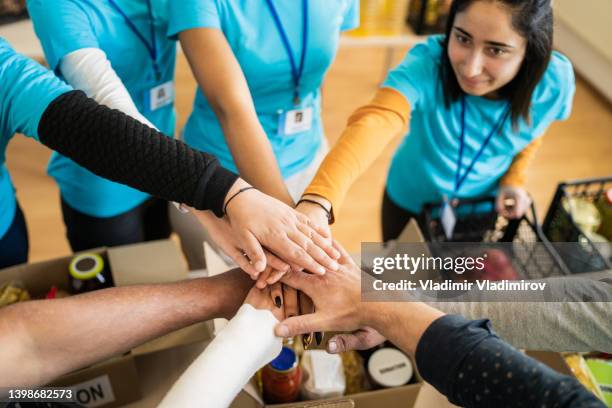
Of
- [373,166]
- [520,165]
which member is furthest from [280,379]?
[373,166]

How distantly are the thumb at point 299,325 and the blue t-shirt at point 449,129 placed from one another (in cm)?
66

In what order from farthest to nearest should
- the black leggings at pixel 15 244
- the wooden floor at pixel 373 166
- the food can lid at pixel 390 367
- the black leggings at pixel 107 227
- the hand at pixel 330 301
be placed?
1. the wooden floor at pixel 373 166
2. the black leggings at pixel 107 227
3. the black leggings at pixel 15 244
4. the food can lid at pixel 390 367
5. the hand at pixel 330 301

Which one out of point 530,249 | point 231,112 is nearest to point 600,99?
point 530,249

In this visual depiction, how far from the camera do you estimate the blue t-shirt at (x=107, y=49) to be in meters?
1.25

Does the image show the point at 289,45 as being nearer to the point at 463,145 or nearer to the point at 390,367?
the point at 463,145

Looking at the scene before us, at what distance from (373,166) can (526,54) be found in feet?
5.12

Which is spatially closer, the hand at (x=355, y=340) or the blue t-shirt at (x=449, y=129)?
the hand at (x=355, y=340)

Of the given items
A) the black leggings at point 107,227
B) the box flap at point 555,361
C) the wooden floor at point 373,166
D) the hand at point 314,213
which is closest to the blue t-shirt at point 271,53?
the black leggings at point 107,227

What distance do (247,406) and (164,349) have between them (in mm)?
250

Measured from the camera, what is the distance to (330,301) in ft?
3.52

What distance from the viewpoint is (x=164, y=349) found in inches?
46.4

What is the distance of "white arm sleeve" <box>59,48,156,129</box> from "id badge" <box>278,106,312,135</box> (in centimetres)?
42

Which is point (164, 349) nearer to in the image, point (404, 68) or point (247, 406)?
point (247, 406)

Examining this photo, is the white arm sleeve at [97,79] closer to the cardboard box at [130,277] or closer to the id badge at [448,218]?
Answer: the cardboard box at [130,277]
